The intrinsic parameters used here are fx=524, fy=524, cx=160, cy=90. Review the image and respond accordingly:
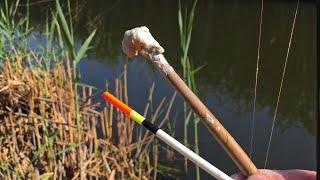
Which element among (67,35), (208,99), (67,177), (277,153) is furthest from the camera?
(208,99)

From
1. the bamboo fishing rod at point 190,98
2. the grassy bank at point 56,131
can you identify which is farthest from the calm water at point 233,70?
the bamboo fishing rod at point 190,98

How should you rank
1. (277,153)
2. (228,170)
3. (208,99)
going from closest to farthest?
(228,170) → (277,153) → (208,99)

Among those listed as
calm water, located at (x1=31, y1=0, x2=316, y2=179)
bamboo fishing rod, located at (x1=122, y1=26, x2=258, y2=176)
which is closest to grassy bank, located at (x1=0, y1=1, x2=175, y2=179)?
calm water, located at (x1=31, y1=0, x2=316, y2=179)

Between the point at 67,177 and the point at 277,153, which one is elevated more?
the point at 67,177

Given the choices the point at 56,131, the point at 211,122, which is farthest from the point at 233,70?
the point at 211,122

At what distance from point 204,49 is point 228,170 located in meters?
3.89

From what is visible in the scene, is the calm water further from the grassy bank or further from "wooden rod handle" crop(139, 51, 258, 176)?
"wooden rod handle" crop(139, 51, 258, 176)

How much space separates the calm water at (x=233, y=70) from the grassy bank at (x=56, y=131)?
0.41 meters

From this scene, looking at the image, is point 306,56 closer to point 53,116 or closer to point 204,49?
point 204,49

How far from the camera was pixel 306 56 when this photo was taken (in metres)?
6.23

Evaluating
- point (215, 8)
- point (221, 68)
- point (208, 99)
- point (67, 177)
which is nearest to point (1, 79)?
point (67, 177)

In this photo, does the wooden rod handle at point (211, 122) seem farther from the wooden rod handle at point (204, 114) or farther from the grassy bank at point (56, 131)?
the grassy bank at point (56, 131)

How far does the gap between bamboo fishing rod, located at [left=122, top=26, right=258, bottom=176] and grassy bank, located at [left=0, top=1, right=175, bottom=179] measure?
4.34 ft

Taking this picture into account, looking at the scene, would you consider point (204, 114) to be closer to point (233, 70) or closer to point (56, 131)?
point (56, 131)
